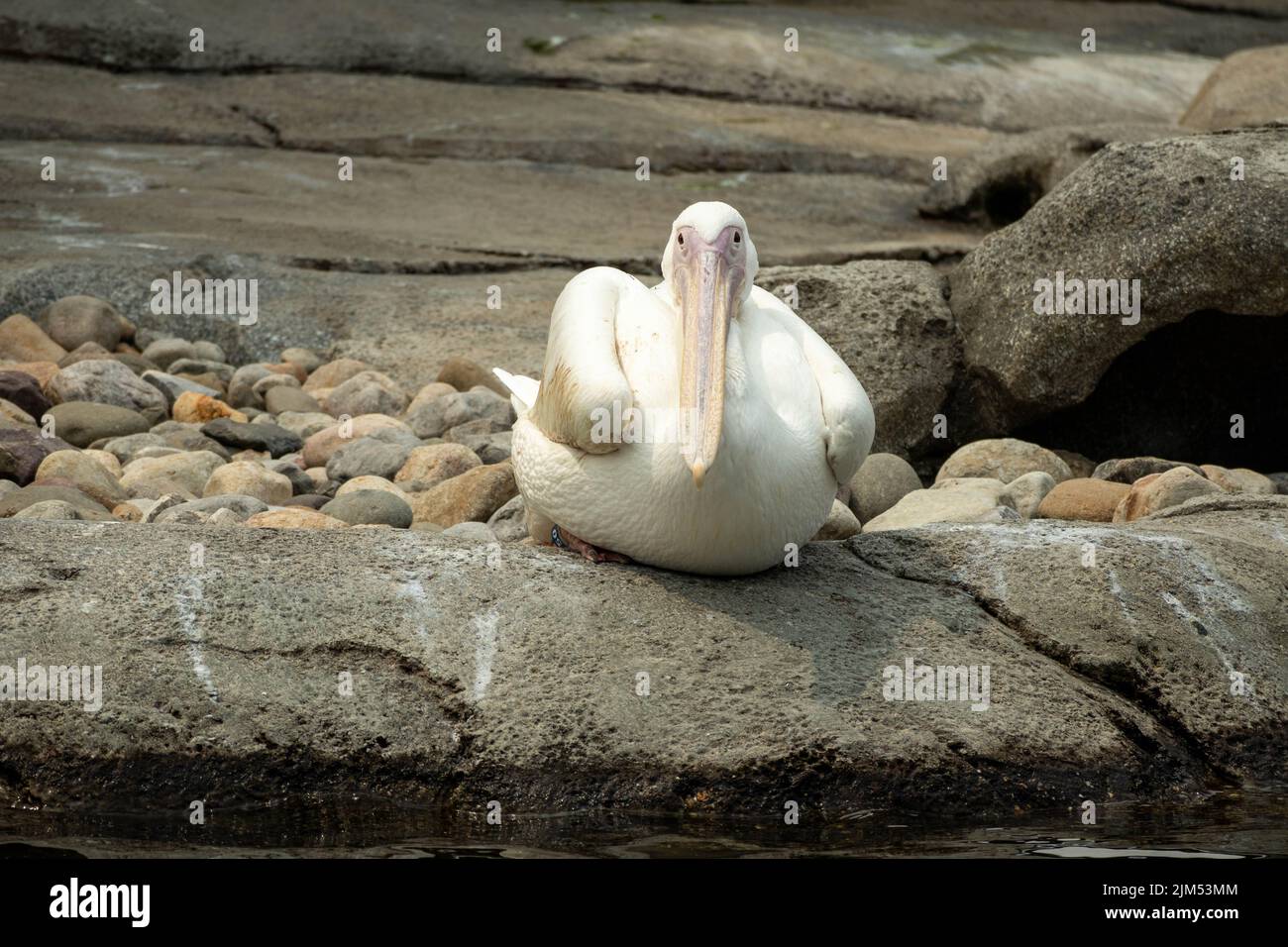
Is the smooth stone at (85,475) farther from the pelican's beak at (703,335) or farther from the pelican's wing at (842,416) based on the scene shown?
the pelican's wing at (842,416)

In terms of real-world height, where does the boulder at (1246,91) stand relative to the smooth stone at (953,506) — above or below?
above

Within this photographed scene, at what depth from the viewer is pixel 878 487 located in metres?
6.51

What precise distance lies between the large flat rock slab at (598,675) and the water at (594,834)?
2.5 inches

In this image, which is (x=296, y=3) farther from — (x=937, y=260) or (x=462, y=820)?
(x=462, y=820)

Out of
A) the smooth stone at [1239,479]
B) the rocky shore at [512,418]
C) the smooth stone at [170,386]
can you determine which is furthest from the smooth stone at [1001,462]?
the smooth stone at [170,386]

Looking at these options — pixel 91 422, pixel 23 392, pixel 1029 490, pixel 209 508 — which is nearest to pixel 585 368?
pixel 209 508

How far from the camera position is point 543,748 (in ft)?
13.3

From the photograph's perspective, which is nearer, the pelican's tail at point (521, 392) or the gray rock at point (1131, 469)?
the pelican's tail at point (521, 392)

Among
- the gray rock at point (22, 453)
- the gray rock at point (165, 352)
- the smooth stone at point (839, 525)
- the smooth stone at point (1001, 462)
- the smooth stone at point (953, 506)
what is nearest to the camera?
the smooth stone at point (839, 525)

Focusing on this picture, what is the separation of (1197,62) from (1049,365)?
12180 mm

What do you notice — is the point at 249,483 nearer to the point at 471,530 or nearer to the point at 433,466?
the point at 433,466

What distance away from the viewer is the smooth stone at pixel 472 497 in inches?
239

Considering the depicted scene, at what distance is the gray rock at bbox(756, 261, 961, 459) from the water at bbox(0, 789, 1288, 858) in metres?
3.37

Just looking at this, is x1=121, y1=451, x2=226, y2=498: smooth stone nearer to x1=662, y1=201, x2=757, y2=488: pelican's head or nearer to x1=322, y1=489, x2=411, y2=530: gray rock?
x1=322, y1=489, x2=411, y2=530: gray rock
